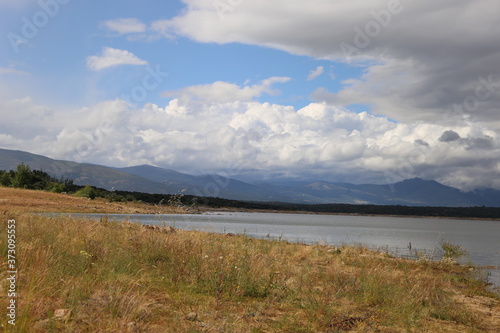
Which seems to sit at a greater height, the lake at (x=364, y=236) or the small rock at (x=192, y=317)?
the small rock at (x=192, y=317)

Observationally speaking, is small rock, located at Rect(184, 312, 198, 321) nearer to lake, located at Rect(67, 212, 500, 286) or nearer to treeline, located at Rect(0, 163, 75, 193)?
lake, located at Rect(67, 212, 500, 286)

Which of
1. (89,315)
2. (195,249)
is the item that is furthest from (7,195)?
(89,315)

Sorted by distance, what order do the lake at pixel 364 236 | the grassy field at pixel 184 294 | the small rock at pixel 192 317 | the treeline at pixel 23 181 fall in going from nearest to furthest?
the grassy field at pixel 184 294 < the small rock at pixel 192 317 < the lake at pixel 364 236 < the treeline at pixel 23 181

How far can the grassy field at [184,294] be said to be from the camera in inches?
267

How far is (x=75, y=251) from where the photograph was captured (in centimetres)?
1016

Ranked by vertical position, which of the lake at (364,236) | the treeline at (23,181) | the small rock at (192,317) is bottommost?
the lake at (364,236)

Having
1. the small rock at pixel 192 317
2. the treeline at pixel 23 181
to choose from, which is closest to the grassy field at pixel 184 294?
the small rock at pixel 192 317

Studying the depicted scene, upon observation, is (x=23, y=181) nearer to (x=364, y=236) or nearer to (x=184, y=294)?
(x=364, y=236)

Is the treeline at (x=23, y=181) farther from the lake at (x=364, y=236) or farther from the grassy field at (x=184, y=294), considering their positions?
the grassy field at (x=184, y=294)

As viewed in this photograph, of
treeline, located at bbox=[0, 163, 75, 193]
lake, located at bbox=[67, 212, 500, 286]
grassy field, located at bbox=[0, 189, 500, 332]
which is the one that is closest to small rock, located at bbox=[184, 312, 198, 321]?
grassy field, located at bbox=[0, 189, 500, 332]

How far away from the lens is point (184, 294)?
8.99 meters

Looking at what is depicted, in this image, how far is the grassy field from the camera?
22.2 feet

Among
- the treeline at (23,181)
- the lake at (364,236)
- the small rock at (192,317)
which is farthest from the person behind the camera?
the treeline at (23,181)

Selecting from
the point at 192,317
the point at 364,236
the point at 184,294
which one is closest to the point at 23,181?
the point at 364,236
